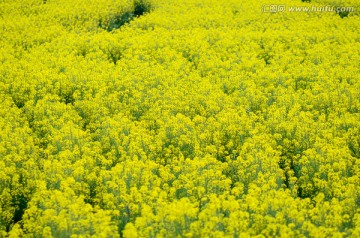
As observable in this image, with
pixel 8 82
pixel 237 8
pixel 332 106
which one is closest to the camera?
pixel 332 106

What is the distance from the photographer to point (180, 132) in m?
6.90

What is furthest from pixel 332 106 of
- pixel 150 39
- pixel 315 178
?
pixel 150 39

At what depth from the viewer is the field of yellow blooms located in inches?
196

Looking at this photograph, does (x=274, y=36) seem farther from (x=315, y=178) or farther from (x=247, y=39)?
(x=315, y=178)

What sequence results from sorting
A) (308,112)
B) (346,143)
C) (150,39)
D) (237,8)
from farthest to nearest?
(237,8), (150,39), (308,112), (346,143)

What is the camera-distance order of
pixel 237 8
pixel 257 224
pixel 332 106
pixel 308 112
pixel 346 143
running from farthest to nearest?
1. pixel 237 8
2. pixel 332 106
3. pixel 308 112
4. pixel 346 143
5. pixel 257 224

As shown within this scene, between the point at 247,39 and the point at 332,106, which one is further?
the point at 247,39

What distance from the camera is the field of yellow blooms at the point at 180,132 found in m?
4.98

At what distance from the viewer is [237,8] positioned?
1503 cm

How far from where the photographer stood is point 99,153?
21.8 ft

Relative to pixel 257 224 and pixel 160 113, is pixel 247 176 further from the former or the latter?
pixel 160 113

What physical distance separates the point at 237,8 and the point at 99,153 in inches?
389

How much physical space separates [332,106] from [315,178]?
2.46 metres

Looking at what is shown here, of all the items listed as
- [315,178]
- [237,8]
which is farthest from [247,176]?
[237,8]
